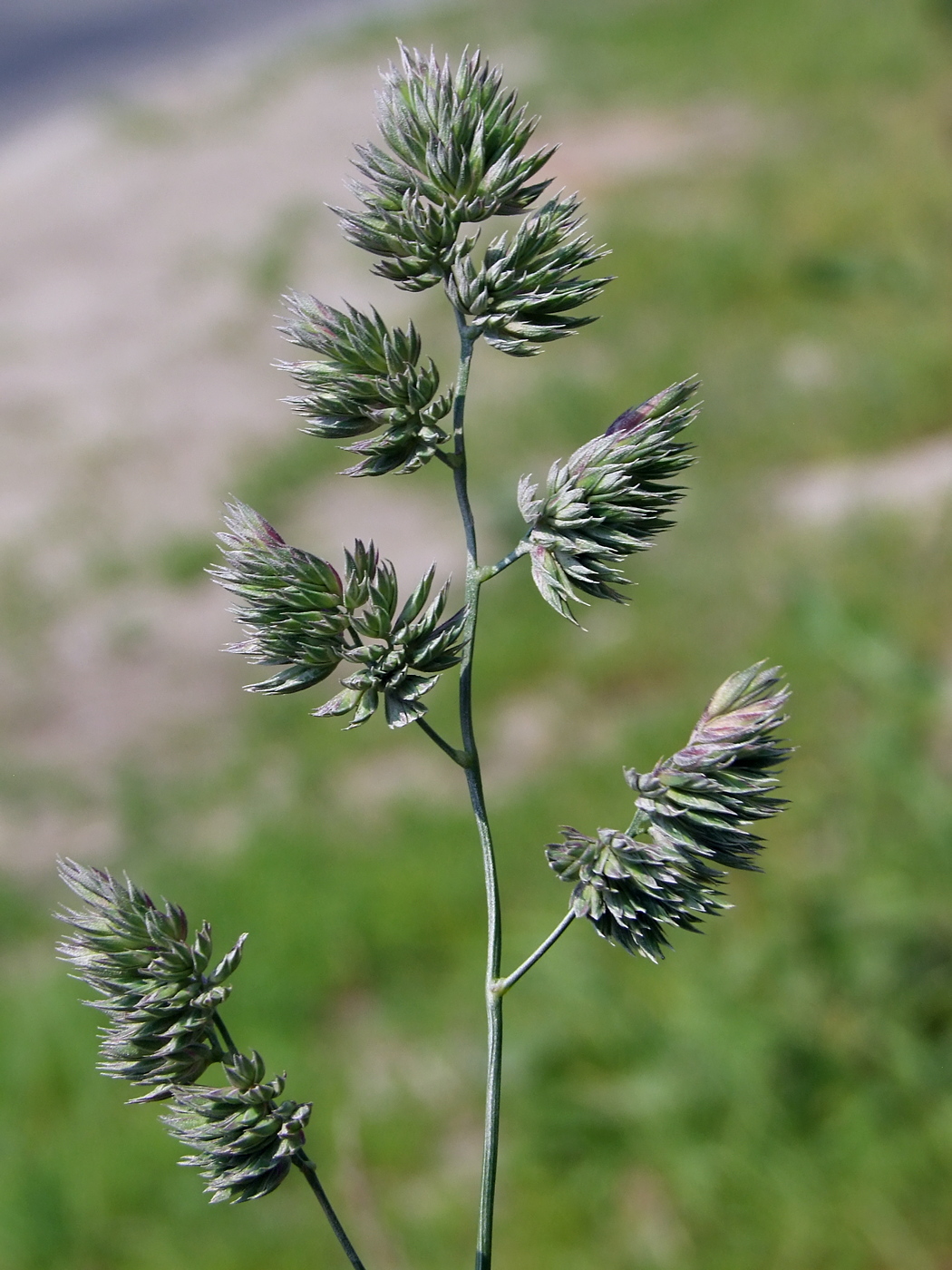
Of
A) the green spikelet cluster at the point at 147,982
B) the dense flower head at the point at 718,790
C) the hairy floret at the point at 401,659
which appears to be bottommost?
the green spikelet cluster at the point at 147,982

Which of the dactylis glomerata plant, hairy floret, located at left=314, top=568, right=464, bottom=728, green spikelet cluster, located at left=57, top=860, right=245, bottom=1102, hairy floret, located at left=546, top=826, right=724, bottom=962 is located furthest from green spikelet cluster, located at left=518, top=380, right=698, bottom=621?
green spikelet cluster, located at left=57, top=860, right=245, bottom=1102

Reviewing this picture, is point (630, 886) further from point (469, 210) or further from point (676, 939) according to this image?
point (676, 939)

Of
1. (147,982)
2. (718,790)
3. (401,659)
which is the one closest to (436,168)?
(401,659)

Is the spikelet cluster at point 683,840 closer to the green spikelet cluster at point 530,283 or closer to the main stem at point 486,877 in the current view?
the main stem at point 486,877

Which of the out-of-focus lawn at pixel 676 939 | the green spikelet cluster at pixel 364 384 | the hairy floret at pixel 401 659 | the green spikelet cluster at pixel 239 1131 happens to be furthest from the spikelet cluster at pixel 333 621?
the out-of-focus lawn at pixel 676 939

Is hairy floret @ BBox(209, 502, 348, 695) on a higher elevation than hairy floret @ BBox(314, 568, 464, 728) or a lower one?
higher

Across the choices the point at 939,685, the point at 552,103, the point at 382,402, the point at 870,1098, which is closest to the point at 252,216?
the point at 552,103

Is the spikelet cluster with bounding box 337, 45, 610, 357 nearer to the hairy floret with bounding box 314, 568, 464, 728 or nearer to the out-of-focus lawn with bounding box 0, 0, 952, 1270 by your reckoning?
the hairy floret with bounding box 314, 568, 464, 728
